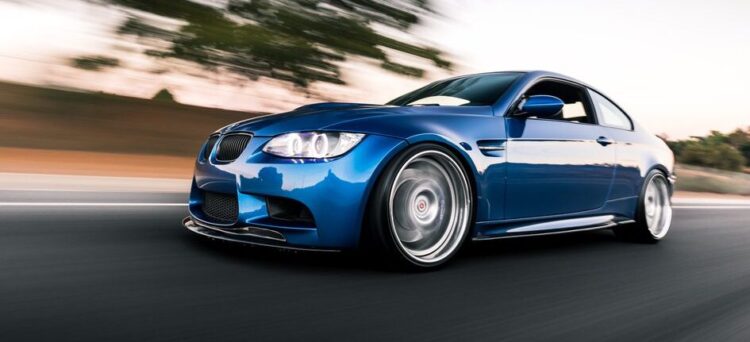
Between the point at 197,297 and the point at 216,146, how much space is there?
1297 millimetres

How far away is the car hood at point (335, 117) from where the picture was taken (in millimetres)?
3742

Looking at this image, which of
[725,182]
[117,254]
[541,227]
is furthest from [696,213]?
[725,182]

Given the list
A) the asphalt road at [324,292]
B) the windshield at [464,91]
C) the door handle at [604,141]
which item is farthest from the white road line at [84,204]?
the door handle at [604,141]

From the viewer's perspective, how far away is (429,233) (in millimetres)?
4023

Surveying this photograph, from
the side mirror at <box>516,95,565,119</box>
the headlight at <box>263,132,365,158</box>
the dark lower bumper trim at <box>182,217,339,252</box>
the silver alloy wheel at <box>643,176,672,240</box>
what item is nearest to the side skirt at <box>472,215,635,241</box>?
the silver alloy wheel at <box>643,176,672,240</box>

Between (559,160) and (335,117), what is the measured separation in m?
1.68

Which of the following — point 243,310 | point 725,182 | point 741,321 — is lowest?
point 725,182

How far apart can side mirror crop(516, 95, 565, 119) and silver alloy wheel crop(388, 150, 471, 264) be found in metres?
0.72

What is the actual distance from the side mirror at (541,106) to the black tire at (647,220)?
1.68 meters

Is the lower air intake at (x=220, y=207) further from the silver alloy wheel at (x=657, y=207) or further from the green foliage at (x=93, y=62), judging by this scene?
the green foliage at (x=93, y=62)

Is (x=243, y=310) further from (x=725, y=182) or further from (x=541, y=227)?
(x=725, y=182)

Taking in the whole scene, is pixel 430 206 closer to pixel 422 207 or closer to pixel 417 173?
pixel 422 207

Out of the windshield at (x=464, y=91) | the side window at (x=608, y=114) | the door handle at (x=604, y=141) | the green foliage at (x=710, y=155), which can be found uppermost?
the windshield at (x=464, y=91)

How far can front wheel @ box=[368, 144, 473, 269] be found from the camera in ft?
12.1
